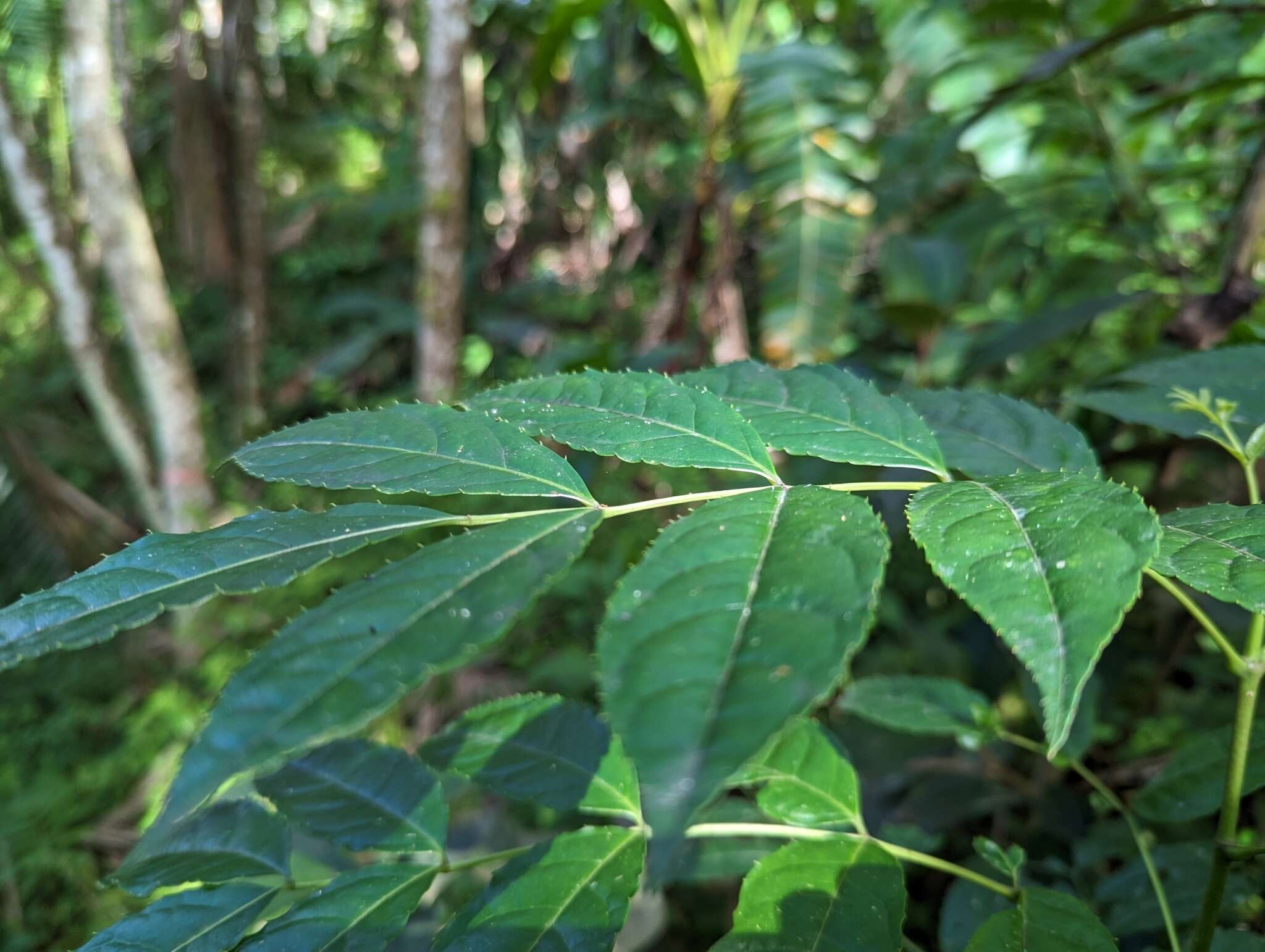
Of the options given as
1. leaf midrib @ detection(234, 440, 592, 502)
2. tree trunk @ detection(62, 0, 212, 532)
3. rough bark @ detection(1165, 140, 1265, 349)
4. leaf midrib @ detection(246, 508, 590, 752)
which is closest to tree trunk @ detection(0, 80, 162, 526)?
tree trunk @ detection(62, 0, 212, 532)

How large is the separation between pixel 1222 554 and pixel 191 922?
0.67 m

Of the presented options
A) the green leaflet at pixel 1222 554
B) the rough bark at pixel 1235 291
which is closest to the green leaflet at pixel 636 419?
the green leaflet at pixel 1222 554

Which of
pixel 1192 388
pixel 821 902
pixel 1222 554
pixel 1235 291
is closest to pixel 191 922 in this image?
pixel 821 902

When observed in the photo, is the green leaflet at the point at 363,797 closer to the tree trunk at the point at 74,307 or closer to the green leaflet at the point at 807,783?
the green leaflet at the point at 807,783

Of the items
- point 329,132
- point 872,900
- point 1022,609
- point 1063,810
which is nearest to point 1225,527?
point 1022,609

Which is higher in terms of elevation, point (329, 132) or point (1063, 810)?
point (329, 132)

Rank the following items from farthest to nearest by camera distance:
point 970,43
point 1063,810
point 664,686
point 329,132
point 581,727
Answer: point 329,132
point 970,43
point 1063,810
point 581,727
point 664,686

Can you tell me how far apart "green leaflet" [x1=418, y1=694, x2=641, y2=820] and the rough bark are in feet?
3.51

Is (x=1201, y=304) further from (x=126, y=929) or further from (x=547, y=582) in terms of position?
(x=126, y=929)

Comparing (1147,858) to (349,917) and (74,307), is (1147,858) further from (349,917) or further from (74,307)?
(74,307)

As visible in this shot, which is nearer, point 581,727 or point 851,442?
point 851,442

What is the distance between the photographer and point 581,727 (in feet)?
2.02

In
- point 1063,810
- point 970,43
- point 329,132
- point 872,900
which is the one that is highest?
point 329,132

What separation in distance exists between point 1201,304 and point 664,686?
1.23m
